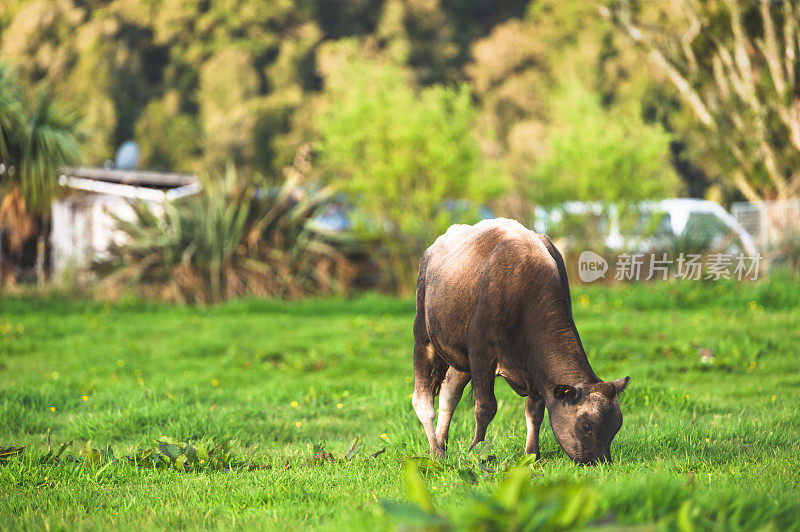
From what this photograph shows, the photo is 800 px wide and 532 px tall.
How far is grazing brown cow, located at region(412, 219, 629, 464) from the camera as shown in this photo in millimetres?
5094

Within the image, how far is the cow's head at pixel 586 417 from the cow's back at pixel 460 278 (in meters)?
0.78

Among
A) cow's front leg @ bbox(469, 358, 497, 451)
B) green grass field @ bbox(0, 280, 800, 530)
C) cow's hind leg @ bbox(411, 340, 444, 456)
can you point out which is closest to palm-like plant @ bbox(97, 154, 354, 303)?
green grass field @ bbox(0, 280, 800, 530)

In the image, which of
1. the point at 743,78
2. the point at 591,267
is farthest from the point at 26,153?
the point at 743,78

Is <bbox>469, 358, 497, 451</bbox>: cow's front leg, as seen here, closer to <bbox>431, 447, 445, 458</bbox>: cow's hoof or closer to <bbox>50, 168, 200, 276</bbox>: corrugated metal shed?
<bbox>431, 447, 445, 458</bbox>: cow's hoof

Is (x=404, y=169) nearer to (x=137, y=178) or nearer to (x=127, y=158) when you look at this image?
(x=137, y=178)

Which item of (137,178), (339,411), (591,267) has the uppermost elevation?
(137,178)

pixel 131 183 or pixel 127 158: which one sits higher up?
pixel 127 158

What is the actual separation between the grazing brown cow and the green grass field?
0.27 m

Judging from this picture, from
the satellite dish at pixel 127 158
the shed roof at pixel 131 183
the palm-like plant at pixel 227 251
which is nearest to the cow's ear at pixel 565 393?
the palm-like plant at pixel 227 251

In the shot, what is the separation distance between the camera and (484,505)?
286 centimetres

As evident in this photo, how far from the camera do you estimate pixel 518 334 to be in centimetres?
535

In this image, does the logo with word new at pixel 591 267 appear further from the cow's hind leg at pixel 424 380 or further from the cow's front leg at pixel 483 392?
the cow's front leg at pixel 483 392

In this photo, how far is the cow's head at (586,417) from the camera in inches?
198

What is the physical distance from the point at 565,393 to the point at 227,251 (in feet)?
42.2
